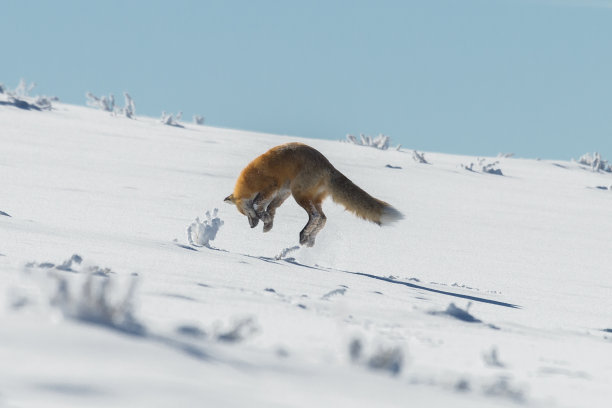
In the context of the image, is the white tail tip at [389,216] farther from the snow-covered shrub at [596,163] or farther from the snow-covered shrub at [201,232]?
the snow-covered shrub at [596,163]

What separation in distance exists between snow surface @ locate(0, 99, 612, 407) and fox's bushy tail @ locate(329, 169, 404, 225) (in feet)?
1.20

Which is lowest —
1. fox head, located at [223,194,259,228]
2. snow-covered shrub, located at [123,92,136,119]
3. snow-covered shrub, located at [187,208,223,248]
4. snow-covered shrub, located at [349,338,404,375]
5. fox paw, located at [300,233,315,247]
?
snow-covered shrub, located at [349,338,404,375]

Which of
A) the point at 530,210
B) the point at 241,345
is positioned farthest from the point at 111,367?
the point at 530,210

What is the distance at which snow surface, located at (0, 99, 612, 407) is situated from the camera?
1.97 metres

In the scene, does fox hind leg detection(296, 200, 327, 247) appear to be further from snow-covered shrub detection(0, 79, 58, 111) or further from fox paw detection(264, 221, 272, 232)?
snow-covered shrub detection(0, 79, 58, 111)

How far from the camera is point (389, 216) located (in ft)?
26.1

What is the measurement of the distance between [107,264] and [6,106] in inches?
703

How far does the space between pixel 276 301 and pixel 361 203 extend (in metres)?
4.14

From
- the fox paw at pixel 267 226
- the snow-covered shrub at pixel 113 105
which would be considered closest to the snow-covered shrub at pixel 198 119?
the snow-covered shrub at pixel 113 105

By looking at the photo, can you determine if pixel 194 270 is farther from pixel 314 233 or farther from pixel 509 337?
pixel 314 233

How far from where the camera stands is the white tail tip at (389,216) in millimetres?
7957

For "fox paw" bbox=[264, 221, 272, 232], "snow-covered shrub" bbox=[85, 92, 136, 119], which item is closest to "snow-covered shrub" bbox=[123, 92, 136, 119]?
"snow-covered shrub" bbox=[85, 92, 136, 119]

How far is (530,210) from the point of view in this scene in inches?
598

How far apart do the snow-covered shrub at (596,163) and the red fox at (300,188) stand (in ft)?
62.8
